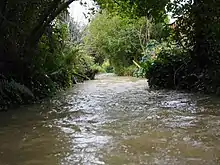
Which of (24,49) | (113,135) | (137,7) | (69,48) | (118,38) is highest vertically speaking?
(118,38)

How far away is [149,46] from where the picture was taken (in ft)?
84.5

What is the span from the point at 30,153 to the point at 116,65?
28.7m

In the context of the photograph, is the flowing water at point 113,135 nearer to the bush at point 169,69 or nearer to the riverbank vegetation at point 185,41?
the riverbank vegetation at point 185,41

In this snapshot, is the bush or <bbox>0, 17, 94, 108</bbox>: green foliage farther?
the bush

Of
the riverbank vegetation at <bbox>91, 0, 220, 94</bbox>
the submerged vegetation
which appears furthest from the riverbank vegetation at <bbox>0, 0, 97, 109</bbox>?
the riverbank vegetation at <bbox>91, 0, 220, 94</bbox>

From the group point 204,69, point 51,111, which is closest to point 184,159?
point 51,111

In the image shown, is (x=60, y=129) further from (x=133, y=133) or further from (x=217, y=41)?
(x=217, y=41)

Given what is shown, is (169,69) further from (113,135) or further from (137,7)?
(113,135)

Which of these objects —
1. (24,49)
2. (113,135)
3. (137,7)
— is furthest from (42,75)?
(113,135)

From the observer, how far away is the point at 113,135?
221 inches

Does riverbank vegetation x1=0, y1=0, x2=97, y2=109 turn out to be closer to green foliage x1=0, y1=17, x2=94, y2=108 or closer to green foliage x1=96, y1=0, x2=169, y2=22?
green foliage x1=0, y1=17, x2=94, y2=108

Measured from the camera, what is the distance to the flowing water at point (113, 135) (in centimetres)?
437

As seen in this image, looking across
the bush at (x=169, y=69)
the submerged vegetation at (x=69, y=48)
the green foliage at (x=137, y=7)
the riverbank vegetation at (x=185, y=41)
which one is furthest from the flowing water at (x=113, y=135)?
the bush at (x=169, y=69)

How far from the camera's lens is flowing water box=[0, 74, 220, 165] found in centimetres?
437
